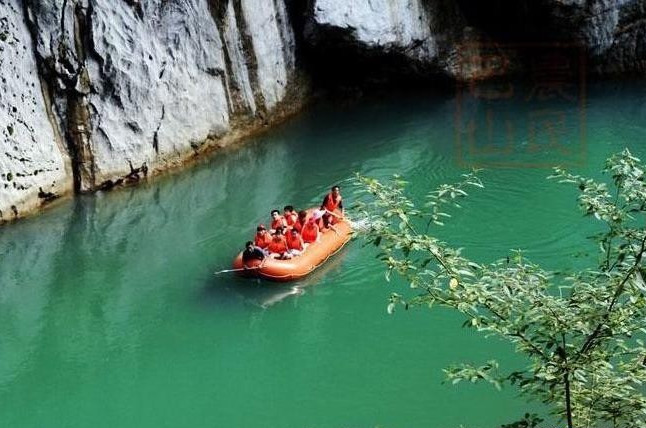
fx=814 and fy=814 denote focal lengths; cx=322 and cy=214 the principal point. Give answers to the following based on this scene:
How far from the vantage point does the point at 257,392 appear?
9.03 metres

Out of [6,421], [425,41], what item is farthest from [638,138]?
[6,421]

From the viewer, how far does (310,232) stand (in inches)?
468

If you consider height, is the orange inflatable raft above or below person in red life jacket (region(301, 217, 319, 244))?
below

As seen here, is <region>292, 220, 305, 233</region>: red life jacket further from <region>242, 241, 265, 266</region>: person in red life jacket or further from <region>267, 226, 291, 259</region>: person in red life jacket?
<region>242, 241, 265, 266</region>: person in red life jacket

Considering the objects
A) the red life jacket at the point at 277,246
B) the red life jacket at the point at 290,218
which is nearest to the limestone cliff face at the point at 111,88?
the red life jacket at the point at 290,218

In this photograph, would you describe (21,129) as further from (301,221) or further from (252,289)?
(252,289)

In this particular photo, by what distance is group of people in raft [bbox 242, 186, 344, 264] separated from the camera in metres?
11.4

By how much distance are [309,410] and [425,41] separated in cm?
1459

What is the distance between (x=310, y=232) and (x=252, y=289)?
4.18 ft

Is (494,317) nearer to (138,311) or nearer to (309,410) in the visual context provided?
(309,410)

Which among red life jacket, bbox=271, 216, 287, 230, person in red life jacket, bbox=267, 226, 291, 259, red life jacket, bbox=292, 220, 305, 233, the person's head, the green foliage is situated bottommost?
person in red life jacket, bbox=267, 226, 291, 259

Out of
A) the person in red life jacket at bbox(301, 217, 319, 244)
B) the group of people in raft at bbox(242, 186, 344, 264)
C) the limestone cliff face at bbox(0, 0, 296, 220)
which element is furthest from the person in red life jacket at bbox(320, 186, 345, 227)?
the limestone cliff face at bbox(0, 0, 296, 220)

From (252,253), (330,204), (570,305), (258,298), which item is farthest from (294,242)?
(570,305)

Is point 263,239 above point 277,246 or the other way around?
above
